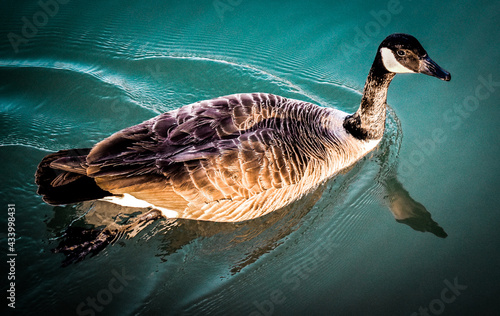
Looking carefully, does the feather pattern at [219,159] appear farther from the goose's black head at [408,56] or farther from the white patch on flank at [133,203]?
the goose's black head at [408,56]

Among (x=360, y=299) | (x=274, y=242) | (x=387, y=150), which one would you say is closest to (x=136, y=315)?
(x=274, y=242)

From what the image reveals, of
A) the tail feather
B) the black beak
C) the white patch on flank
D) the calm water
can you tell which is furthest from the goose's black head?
the tail feather

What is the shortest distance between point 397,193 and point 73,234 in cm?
349

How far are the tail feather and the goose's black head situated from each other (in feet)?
9.98

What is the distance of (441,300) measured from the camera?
3432 mm

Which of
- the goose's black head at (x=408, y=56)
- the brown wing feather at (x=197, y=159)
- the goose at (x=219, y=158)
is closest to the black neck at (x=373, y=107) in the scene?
the goose at (x=219, y=158)

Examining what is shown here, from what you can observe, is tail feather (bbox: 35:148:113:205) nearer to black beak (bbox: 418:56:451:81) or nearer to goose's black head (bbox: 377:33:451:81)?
goose's black head (bbox: 377:33:451:81)

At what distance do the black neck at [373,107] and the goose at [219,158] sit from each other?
1 cm

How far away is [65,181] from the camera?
3.33m

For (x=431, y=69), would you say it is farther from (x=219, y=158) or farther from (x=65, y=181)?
(x=65, y=181)

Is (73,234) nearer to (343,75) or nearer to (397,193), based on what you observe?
(397,193)

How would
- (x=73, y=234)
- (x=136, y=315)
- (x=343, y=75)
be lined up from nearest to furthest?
1. (x=136, y=315)
2. (x=73, y=234)
3. (x=343, y=75)

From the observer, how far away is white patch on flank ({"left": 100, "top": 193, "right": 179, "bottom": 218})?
3608mm

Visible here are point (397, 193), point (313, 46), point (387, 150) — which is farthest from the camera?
point (313, 46)
